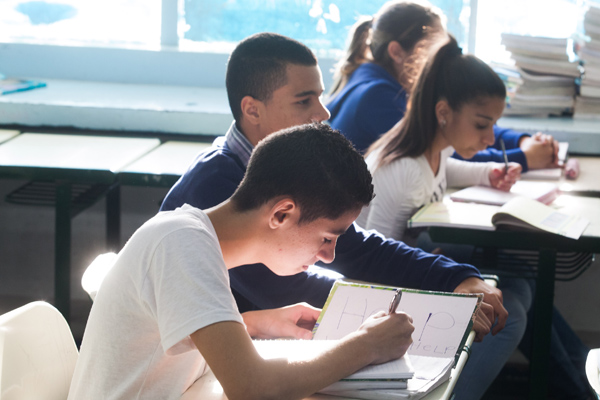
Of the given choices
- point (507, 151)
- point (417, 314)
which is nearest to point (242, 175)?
point (417, 314)

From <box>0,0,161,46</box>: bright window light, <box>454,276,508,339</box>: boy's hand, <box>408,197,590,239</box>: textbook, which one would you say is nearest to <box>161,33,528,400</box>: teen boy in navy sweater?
<box>454,276,508,339</box>: boy's hand

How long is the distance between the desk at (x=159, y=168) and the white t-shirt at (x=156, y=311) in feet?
4.30

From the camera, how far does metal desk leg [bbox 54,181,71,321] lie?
2.39 meters

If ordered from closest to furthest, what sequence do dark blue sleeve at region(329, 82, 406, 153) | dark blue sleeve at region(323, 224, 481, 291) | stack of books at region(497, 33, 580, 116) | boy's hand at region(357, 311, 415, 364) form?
boy's hand at region(357, 311, 415, 364) < dark blue sleeve at region(323, 224, 481, 291) < dark blue sleeve at region(329, 82, 406, 153) < stack of books at region(497, 33, 580, 116)

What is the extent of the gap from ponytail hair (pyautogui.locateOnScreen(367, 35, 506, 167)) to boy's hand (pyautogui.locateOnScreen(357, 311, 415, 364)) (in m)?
1.10

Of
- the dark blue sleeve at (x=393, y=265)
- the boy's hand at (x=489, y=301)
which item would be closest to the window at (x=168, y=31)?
the dark blue sleeve at (x=393, y=265)

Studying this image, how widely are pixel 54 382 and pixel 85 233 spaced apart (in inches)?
83.9

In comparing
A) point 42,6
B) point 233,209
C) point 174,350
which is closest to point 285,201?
point 233,209

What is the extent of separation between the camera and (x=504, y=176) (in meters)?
2.34

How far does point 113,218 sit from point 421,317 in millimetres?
1848

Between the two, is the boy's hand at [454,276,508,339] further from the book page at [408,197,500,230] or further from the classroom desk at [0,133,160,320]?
the classroom desk at [0,133,160,320]

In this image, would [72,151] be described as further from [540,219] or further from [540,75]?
[540,75]

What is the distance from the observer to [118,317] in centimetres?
99

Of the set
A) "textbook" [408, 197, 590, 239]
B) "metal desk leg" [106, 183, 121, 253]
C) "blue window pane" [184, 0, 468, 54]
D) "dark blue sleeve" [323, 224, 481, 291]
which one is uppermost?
"blue window pane" [184, 0, 468, 54]
